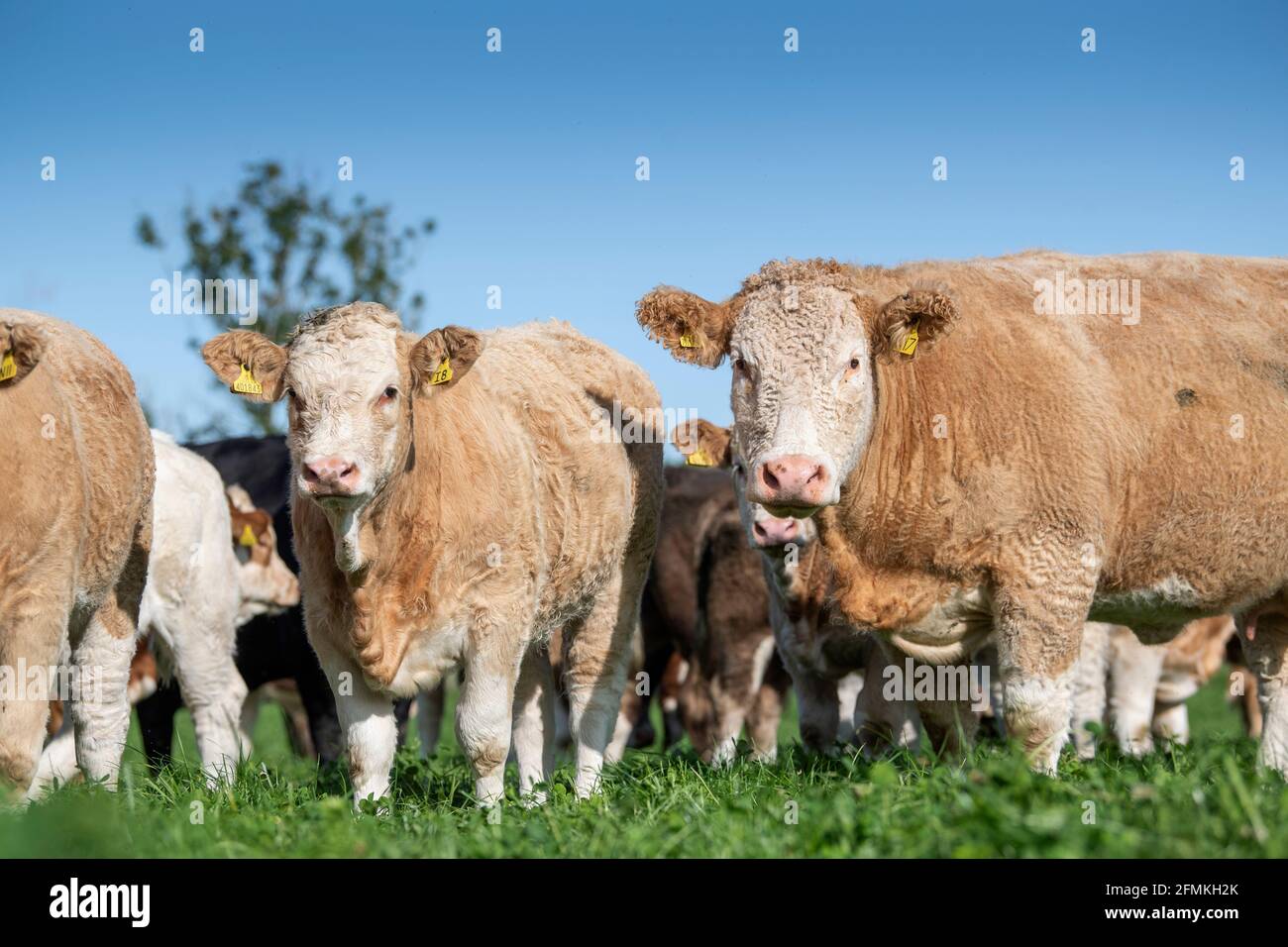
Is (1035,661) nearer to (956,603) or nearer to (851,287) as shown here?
(956,603)

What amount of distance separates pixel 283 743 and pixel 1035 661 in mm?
14139

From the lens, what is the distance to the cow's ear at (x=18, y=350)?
19.5 feet

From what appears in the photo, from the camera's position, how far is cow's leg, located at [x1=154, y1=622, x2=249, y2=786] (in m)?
9.42

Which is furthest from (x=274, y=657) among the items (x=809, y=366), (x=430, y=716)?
(x=809, y=366)

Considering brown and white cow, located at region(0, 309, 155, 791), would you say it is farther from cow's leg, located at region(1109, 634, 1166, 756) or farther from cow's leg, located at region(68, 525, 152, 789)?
cow's leg, located at region(1109, 634, 1166, 756)

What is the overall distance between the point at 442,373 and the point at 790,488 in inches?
78.3

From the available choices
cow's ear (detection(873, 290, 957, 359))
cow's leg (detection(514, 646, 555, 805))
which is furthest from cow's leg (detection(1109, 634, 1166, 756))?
cow's ear (detection(873, 290, 957, 359))

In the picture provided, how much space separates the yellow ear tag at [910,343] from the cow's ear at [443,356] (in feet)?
6.63

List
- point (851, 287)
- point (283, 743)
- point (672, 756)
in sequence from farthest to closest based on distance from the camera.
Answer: point (283, 743) → point (672, 756) → point (851, 287)

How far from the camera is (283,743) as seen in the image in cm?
1836

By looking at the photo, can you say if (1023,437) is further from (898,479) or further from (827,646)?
(827,646)

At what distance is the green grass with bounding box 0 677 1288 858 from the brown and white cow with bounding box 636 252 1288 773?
800mm

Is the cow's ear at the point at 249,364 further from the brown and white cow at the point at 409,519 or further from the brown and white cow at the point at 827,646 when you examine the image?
the brown and white cow at the point at 827,646
